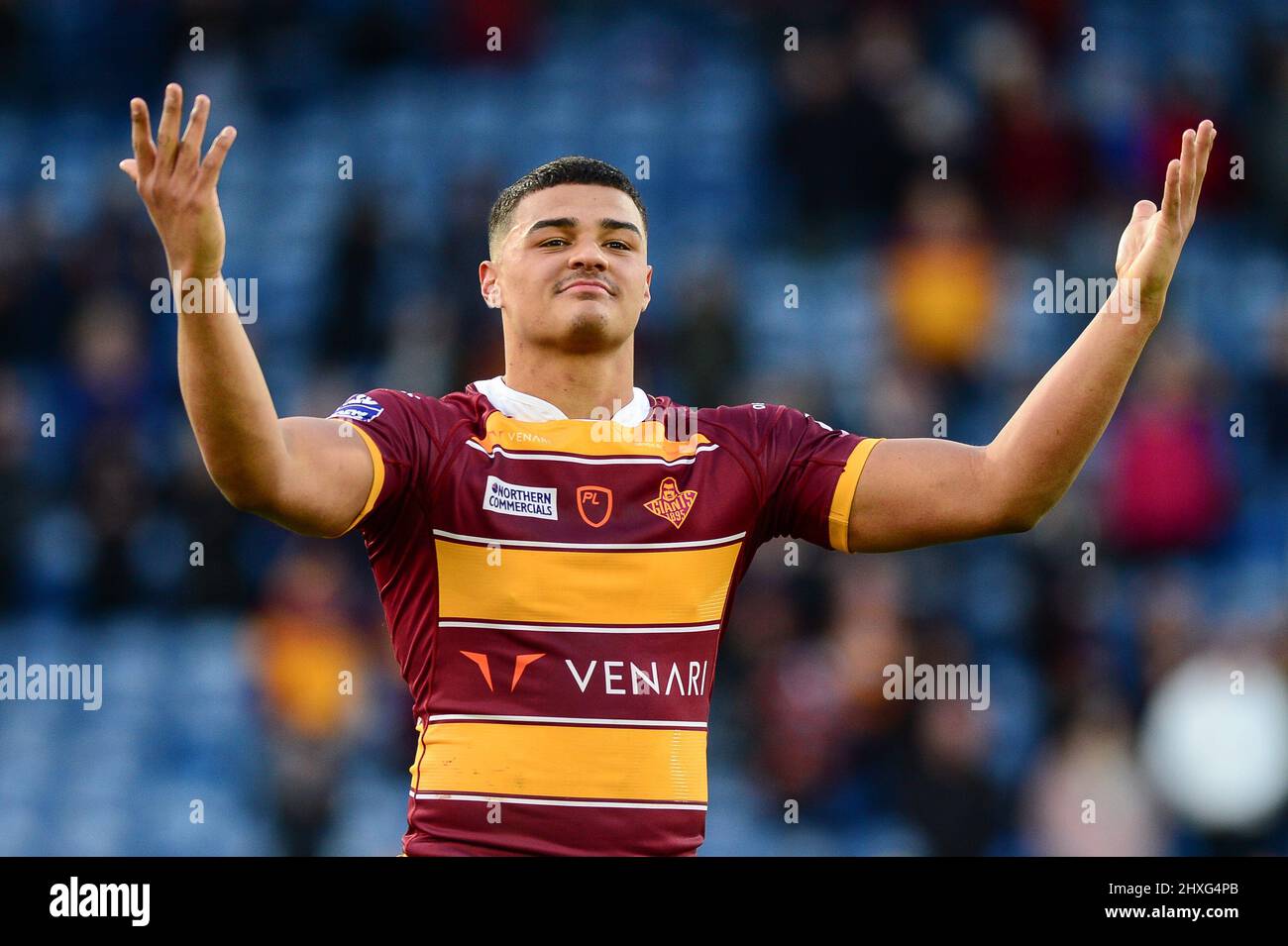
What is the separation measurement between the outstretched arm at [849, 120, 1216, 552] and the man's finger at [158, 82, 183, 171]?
1825 mm

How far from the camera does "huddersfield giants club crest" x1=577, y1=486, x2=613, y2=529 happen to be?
4.08 m

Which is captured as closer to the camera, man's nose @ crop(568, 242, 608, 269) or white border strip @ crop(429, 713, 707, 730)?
white border strip @ crop(429, 713, 707, 730)

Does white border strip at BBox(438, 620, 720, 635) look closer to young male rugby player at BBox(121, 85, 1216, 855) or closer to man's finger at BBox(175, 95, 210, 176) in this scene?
young male rugby player at BBox(121, 85, 1216, 855)

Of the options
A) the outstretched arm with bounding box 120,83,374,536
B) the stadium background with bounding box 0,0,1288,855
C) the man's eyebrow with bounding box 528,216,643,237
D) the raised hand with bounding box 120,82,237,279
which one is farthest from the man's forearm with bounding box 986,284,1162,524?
the stadium background with bounding box 0,0,1288,855

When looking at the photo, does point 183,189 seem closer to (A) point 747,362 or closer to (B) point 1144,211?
(B) point 1144,211

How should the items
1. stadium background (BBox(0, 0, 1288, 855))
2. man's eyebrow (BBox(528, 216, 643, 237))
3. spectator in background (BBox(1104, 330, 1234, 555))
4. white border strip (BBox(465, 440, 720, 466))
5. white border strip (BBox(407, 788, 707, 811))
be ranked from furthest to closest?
spectator in background (BBox(1104, 330, 1234, 555)), stadium background (BBox(0, 0, 1288, 855)), man's eyebrow (BBox(528, 216, 643, 237)), white border strip (BBox(465, 440, 720, 466)), white border strip (BBox(407, 788, 707, 811))

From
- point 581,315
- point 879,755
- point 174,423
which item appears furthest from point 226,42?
A: point 581,315

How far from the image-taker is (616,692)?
392 centimetres

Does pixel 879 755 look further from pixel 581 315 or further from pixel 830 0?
pixel 830 0

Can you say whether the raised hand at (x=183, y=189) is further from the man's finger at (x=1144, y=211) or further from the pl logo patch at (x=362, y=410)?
the man's finger at (x=1144, y=211)

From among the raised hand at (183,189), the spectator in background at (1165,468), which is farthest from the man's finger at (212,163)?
the spectator in background at (1165,468)

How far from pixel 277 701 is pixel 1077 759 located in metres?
4.21

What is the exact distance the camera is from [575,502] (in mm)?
4090
